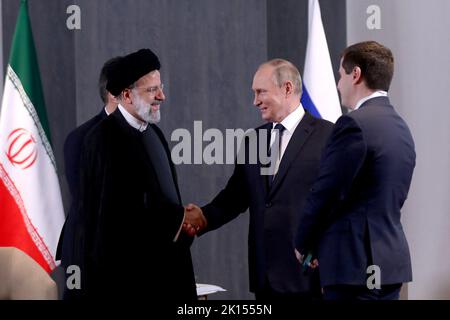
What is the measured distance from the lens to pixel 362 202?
11.1 ft

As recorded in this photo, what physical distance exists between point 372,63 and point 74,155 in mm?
1852

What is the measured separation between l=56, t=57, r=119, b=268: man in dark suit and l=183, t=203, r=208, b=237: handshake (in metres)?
0.64

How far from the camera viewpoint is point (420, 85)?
16.4 feet

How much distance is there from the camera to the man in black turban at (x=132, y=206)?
156 inches

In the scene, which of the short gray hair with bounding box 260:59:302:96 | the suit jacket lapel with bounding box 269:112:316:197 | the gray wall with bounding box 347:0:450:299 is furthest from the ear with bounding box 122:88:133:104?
the gray wall with bounding box 347:0:450:299

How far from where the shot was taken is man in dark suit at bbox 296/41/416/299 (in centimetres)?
331

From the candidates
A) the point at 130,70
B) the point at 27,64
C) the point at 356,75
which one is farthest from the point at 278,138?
the point at 27,64

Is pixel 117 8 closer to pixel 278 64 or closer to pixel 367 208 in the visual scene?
pixel 278 64

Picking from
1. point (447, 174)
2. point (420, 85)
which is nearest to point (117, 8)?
point (420, 85)

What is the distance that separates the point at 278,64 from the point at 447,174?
5.12 ft

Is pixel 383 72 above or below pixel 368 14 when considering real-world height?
below

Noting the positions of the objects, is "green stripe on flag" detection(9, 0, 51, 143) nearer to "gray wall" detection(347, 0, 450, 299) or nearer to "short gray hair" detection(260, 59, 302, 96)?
"short gray hair" detection(260, 59, 302, 96)

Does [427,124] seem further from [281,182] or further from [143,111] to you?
[143,111]

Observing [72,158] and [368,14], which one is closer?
[72,158]
